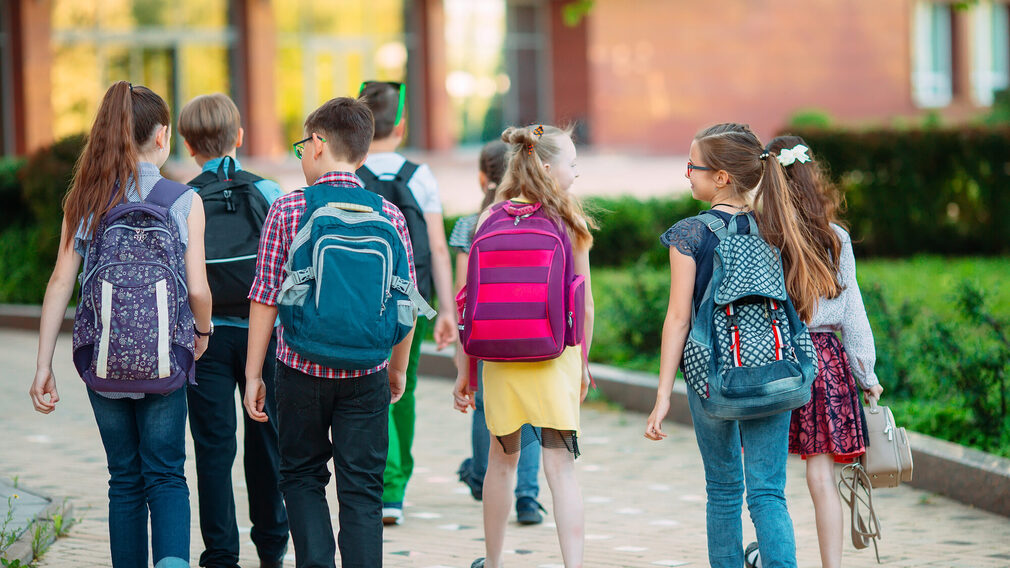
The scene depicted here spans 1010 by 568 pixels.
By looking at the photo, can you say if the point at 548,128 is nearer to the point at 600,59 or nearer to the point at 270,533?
the point at 270,533

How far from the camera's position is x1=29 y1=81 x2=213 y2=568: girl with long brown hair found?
12.9 ft

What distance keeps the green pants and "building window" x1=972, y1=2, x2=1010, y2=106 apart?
35.3 meters

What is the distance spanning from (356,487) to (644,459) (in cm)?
330

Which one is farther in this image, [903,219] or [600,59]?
[600,59]

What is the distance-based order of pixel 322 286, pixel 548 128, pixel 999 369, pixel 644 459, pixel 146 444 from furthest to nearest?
pixel 644 459, pixel 999 369, pixel 548 128, pixel 146 444, pixel 322 286

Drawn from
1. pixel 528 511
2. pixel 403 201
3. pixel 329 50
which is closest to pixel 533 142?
pixel 403 201

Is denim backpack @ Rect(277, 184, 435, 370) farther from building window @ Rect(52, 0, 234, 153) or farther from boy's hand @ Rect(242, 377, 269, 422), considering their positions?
building window @ Rect(52, 0, 234, 153)

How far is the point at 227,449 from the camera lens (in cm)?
450

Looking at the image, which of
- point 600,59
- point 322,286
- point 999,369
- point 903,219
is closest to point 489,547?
point 322,286

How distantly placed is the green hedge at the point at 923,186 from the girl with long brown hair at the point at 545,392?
33.8ft

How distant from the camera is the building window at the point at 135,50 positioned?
80.4 feet

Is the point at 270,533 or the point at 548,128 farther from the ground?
the point at 548,128

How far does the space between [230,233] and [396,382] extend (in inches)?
34.3

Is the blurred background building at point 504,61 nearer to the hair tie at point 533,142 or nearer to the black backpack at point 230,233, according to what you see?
the hair tie at point 533,142
